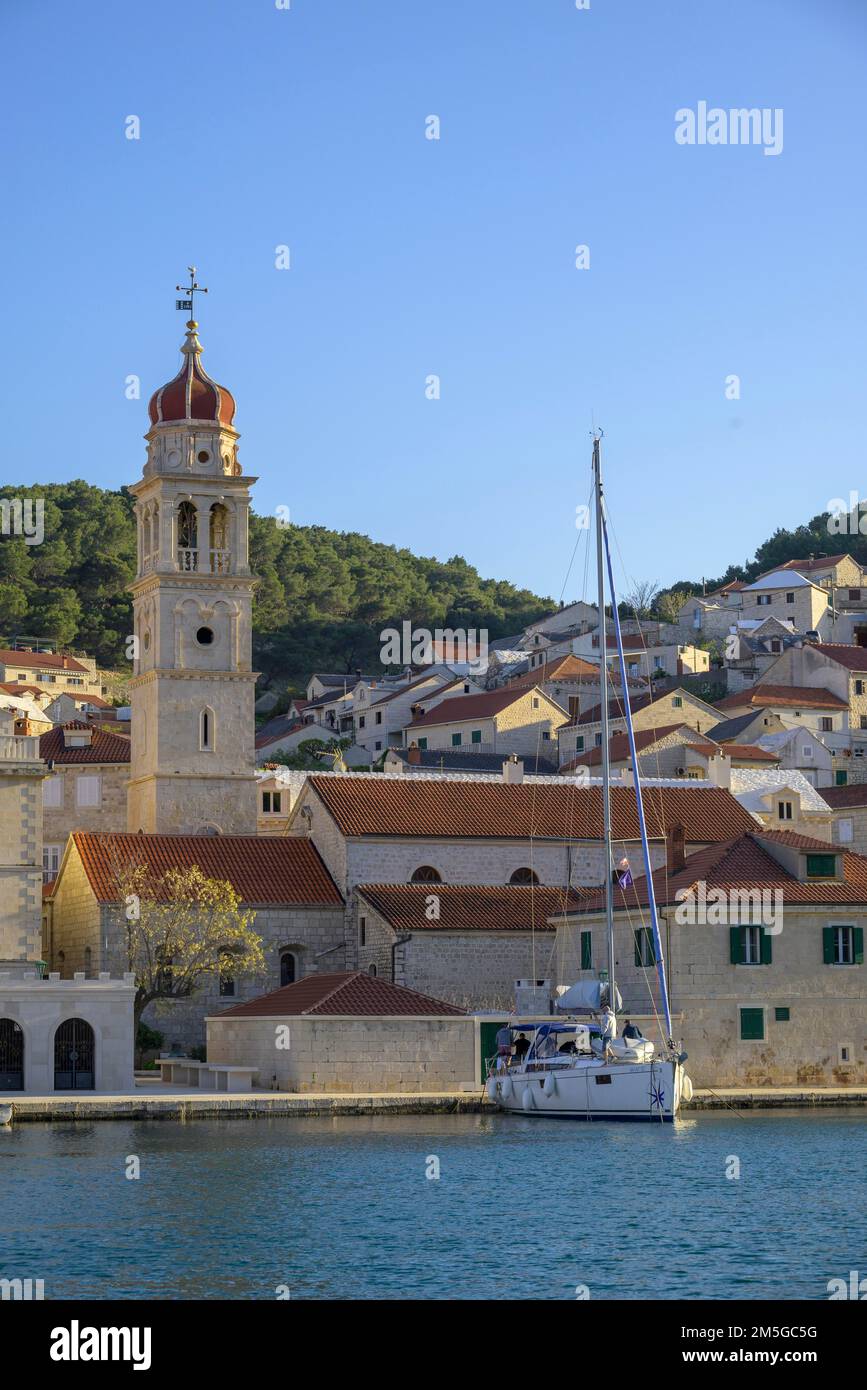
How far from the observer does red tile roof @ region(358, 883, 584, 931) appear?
179 feet

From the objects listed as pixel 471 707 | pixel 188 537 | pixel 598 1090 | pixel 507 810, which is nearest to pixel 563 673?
pixel 471 707

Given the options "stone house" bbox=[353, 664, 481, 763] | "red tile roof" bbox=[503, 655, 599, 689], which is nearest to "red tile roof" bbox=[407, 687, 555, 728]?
"stone house" bbox=[353, 664, 481, 763]

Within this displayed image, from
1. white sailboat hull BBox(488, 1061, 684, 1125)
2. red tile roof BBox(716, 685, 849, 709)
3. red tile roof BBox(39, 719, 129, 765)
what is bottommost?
white sailboat hull BBox(488, 1061, 684, 1125)

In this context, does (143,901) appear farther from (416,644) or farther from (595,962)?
(416,644)

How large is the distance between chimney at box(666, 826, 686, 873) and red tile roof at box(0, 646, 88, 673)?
82646 mm

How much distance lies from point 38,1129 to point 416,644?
110328 millimetres

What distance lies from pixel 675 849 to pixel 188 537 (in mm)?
17758

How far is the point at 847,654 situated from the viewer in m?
112

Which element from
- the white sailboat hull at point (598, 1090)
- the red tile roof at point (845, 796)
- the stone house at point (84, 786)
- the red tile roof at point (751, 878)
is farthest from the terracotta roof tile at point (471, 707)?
the white sailboat hull at point (598, 1090)

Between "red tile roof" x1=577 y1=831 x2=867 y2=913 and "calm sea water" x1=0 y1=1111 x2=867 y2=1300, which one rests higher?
"red tile roof" x1=577 y1=831 x2=867 y2=913

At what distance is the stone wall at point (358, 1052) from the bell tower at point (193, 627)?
12629 millimetres

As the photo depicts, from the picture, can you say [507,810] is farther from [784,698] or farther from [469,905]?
[784,698]

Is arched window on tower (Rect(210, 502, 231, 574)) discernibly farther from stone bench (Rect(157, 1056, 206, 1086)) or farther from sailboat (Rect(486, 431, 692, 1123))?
sailboat (Rect(486, 431, 692, 1123))

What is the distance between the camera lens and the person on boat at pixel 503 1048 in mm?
46750
